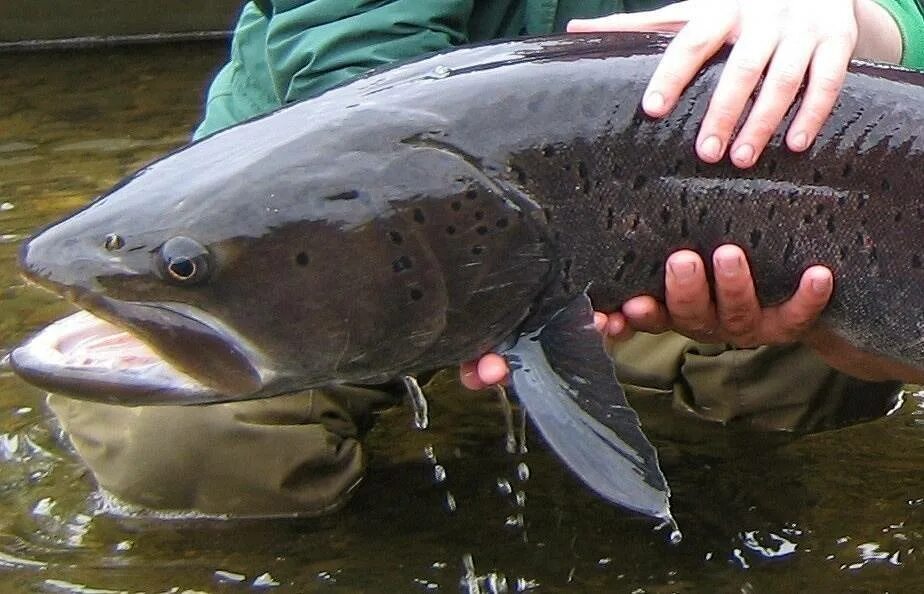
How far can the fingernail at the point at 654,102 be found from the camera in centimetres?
167

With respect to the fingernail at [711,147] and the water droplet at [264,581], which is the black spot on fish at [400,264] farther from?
the water droplet at [264,581]

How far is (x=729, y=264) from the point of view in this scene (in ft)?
5.65

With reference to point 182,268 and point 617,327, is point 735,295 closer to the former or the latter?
point 617,327

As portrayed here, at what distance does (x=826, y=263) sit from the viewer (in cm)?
176

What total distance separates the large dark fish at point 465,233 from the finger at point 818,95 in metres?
0.04

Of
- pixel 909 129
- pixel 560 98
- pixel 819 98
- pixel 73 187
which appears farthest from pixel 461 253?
pixel 73 187

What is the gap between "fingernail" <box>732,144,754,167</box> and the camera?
167 centimetres

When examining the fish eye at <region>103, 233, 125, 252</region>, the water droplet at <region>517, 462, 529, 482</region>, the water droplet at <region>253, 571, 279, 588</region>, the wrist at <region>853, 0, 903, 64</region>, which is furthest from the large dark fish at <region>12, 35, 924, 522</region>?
the water droplet at <region>517, 462, 529, 482</region>

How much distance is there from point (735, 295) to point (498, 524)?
2.15 feet

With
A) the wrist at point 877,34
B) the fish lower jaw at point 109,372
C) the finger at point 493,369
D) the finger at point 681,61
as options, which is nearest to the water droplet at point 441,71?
the finger at point 681,61

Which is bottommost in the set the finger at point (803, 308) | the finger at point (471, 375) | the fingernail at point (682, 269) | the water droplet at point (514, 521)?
the water droplet at point (514, 521)

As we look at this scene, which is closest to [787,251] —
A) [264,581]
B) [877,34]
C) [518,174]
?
[518,174]

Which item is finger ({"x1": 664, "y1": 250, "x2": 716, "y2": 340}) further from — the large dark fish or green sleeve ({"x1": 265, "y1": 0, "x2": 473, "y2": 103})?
green sleeve ({"x1": 265, "y1": 0, "x2": 473, "y2": 103})

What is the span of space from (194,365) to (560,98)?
0.58m
